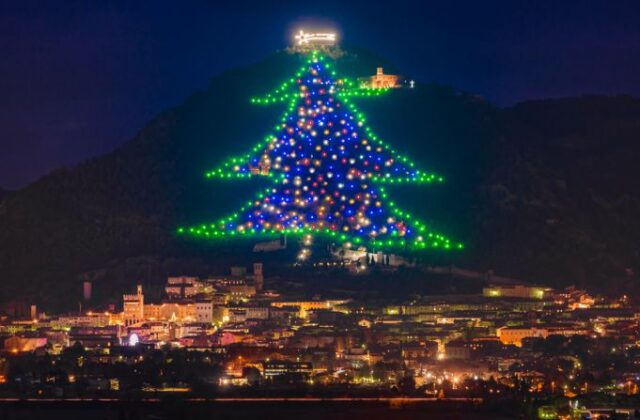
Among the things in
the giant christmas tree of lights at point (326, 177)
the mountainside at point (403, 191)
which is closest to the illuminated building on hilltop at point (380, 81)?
the mountainside at point (403, 191)

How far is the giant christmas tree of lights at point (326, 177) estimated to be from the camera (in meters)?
66.2

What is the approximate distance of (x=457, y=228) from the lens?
6800 centimetres

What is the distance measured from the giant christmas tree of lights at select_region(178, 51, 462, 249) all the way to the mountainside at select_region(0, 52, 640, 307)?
2.14 feet

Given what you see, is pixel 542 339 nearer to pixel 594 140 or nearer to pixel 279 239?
pixel 279 239

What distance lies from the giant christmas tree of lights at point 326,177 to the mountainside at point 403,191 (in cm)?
65

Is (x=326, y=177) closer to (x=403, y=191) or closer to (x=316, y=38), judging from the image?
(x=403, y=191)

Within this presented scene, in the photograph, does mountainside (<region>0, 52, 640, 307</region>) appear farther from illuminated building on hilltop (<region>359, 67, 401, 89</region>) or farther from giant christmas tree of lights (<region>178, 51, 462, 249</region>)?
giant christmas tree of lights (<region>178, 51, 462, 249</region>)

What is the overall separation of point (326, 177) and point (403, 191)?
1.78 meters

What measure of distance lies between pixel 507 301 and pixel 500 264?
2494mm

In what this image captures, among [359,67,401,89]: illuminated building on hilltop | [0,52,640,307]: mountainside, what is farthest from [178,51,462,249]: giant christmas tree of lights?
[359,67,401,89]: illuminated building on hilltop

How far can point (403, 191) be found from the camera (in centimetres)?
6856

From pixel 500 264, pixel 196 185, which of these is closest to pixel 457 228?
pixel 500 264

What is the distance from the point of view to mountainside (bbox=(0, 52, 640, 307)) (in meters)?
67.9

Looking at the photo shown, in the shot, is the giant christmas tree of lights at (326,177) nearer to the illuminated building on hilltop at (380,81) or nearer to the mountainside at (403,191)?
the mountainside at (403,191)
